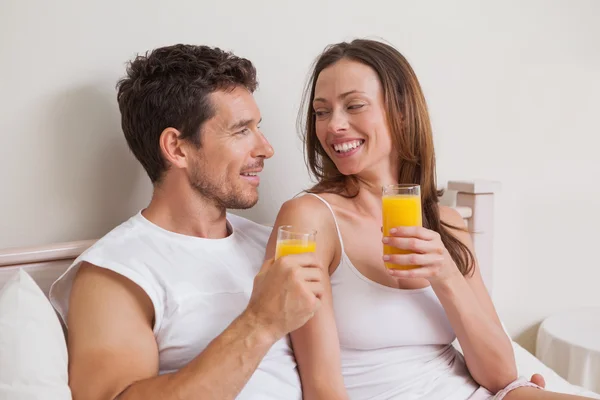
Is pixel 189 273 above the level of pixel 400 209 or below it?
below

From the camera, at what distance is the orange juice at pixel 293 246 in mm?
1318

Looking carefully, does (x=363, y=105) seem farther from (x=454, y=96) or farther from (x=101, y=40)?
(x=454, y=96)

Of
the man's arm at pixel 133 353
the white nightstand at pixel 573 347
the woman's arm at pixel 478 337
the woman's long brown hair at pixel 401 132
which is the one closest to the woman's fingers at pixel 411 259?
the woman's arm at pixel 478 337

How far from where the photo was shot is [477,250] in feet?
7.89

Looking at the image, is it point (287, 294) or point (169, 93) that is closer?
point (287, 294)

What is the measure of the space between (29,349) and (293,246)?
57 centimetres

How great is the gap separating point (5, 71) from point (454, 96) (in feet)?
5.18

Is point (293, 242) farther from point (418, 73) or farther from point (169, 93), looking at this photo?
point (418, 73)

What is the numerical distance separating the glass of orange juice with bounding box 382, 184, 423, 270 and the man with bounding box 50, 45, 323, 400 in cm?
24

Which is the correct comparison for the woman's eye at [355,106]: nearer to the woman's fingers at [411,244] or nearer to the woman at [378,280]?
the woman at [378,280]

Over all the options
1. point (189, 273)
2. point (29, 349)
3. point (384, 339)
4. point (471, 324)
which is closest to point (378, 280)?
point (384, 339)

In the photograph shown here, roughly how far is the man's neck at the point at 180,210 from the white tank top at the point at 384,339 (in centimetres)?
36

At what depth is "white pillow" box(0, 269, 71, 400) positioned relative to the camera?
49.9 inches

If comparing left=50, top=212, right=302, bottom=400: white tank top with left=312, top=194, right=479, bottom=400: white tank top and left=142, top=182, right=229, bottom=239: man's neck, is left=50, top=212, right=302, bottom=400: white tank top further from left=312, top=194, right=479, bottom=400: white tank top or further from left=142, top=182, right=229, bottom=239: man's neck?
left=312, top=194, right=479, bottom=400: white tank top
